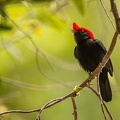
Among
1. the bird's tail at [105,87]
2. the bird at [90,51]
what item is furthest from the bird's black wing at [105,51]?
the bird's tail at [105,87]

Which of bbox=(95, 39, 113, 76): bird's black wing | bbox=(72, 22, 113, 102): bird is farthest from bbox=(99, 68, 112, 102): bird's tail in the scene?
bbox=(95, 39, 113, 76): bird's black wing

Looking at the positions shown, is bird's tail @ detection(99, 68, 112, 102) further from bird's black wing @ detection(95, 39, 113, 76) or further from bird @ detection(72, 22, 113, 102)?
bird's black wing @ detection(95, 39, 113, 76)

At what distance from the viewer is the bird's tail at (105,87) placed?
239 centimetres

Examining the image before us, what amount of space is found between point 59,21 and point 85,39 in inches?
7.5

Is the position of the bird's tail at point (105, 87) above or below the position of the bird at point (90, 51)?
below

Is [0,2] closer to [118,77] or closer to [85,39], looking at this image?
[85,39]

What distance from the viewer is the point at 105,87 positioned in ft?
8.13

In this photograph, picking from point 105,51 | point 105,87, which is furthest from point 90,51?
point 105,87

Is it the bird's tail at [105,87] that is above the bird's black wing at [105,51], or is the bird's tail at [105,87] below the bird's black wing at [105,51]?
below

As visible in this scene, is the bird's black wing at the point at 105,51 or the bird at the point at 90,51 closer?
the bird's black wing at the point at 105,51

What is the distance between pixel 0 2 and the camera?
2.16 meters

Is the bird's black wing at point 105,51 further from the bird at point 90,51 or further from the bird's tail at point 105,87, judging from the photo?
the bird's tail at point 105,87

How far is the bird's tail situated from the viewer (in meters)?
2.39

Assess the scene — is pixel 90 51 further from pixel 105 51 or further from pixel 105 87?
pixel 105 87
